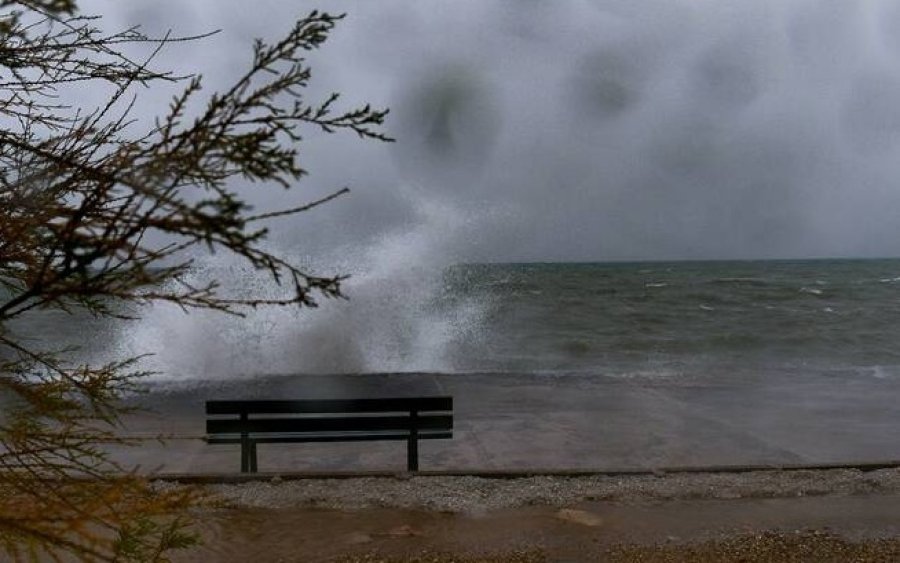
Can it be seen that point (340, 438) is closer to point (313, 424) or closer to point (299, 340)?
point (313, 424)

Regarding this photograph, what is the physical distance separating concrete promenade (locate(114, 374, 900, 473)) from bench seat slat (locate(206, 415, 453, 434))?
0.70 metres

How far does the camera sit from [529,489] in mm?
7648

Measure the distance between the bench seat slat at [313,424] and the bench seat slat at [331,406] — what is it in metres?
0.11

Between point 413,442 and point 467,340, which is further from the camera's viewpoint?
point 467,340

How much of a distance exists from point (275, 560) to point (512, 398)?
1063 centimetres

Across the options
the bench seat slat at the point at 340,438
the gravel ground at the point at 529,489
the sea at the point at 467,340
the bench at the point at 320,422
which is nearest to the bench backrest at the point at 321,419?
the bench at the point at 320,422

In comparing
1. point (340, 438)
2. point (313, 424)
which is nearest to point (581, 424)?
point (340, 438)

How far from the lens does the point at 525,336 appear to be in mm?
32406

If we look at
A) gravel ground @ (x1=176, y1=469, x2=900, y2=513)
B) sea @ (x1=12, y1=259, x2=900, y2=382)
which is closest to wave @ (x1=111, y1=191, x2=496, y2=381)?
sea @ (x1=12, y1=259, x2=900, y2=382)

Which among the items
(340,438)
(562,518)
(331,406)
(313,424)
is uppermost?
(331,406)

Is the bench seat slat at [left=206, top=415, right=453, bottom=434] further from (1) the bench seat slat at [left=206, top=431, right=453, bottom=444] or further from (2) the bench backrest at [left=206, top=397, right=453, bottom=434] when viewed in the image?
(1) the bench seat slat at [left=206, top=431, right=453, bottom=444]

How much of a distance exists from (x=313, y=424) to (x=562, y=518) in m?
3.02

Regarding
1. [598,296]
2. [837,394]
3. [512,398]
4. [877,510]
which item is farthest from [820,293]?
[877,510]

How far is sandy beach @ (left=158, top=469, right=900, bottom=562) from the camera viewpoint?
19.8 feet
